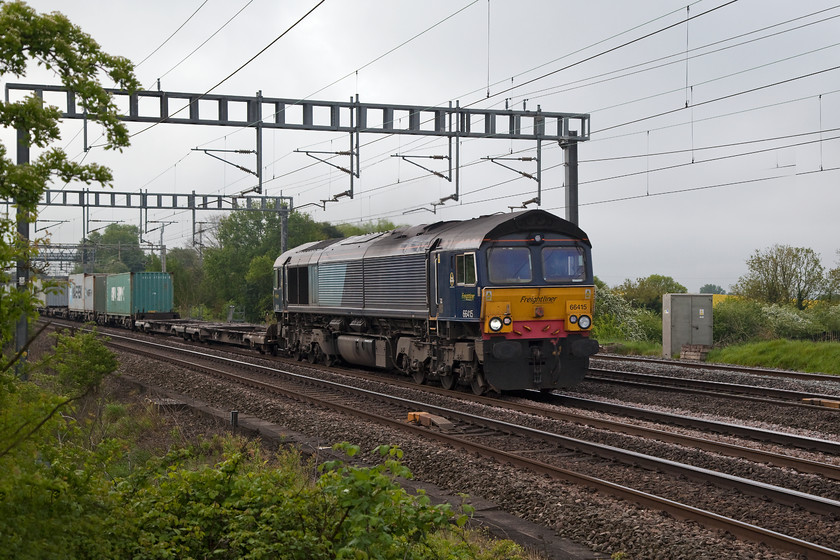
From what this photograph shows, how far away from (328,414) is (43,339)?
72.5 feet

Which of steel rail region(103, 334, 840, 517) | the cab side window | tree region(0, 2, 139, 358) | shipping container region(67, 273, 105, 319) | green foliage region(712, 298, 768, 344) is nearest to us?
tree region(0, 2, 139, 358)

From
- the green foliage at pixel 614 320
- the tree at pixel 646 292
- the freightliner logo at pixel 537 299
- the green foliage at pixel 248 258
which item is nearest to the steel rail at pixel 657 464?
the freightliner logo at pixel 537 299

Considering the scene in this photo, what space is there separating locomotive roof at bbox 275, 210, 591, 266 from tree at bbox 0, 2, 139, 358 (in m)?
10.8

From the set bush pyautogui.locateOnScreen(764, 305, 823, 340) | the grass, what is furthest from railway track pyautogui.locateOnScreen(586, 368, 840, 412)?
bush pyautogui.locateOnScreen(764, 305, 823, 340)

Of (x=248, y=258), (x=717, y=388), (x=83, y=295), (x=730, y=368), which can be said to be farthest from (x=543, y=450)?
(x=83, y=295)

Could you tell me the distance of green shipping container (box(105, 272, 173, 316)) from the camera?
4041 cm

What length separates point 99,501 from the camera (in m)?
4.71

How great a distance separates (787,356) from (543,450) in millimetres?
14298

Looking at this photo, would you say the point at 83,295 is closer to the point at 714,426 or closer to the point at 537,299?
the point at 537,299

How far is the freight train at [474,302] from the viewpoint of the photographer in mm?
15156

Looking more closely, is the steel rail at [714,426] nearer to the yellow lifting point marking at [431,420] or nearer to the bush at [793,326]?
the yellow lifting point marking at [431,420]

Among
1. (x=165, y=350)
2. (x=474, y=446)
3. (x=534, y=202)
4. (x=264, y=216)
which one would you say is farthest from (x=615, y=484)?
(x=264, y=216)

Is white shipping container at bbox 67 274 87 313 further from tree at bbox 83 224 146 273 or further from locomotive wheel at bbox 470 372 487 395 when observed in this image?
locomotive wheel at bbox 470 372 487 395

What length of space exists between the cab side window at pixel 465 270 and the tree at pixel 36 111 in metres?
10.8
